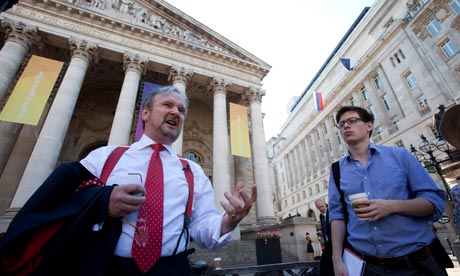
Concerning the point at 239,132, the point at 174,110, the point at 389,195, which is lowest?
the point at 389,195

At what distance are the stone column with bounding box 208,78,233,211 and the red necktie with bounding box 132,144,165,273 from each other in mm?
9538

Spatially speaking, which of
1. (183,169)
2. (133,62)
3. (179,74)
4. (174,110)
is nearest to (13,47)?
(133,62)

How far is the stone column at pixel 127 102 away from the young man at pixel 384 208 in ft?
34.1

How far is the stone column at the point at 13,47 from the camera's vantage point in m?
9.74

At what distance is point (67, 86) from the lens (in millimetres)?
10625

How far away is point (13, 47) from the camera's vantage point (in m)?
10.4

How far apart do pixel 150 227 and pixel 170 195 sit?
30 cm

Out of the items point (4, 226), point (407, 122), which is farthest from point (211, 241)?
point (407, 122)

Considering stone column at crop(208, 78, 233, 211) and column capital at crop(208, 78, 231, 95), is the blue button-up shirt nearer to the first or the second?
stone column at crop(208, 78, 233, 211)

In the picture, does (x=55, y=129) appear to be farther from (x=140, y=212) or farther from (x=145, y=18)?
(x=140, y=212)

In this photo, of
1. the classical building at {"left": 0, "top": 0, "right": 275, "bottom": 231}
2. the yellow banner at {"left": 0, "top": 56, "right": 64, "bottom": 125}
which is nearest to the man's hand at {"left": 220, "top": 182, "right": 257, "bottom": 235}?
the classical building at {"left": 0, "top": 0, "right": 275, "bottom": 231}

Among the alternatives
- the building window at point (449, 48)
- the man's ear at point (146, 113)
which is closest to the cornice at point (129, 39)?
the man's ear at point (146, 113)

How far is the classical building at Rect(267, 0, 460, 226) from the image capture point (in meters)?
18.8

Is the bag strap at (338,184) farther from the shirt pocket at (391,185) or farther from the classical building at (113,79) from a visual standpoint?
the classical building at (113,79)
